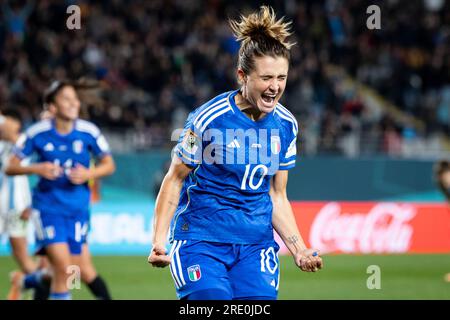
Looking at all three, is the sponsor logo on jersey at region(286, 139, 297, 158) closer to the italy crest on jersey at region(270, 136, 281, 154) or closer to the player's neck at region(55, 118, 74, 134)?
the italy crest on jersey at region(270, 136, 281, 154)

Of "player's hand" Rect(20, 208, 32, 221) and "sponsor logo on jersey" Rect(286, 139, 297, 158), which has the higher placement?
"sponsor logo on jersey" Rect(286, 139, 297, 158)

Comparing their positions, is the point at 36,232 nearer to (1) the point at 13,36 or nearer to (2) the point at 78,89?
(2) the point at 78,89

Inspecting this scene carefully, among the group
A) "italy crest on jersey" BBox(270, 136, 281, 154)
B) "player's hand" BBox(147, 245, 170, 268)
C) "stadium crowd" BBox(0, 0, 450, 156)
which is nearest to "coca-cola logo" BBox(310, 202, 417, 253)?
"stadium crowd" BBox(0, 0, 450, 156)

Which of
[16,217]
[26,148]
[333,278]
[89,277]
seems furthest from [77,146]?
[333,278]

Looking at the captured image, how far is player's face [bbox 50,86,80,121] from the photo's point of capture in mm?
7910

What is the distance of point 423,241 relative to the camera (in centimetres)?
1572

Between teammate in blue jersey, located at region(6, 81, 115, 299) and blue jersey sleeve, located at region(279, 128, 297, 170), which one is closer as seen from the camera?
blue jersey sleeve, located at region(279, 128, 297, 170)

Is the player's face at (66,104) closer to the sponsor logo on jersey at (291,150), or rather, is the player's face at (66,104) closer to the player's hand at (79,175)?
the player's hand at (79,175)

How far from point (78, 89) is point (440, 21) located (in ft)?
55.1

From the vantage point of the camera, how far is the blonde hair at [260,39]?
4961 millimetres

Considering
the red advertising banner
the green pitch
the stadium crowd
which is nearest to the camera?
the green pitch

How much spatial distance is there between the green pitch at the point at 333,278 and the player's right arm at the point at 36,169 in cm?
206

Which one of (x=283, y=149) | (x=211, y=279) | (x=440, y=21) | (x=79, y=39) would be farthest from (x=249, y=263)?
(x=440, y=21)
